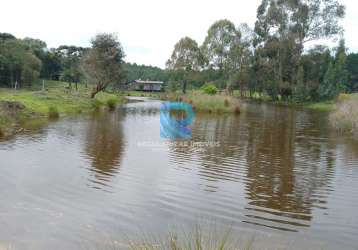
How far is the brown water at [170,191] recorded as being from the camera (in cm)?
576

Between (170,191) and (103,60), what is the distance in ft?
102

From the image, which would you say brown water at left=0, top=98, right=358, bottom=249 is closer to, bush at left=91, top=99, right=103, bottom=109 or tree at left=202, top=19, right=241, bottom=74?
bush at left=91, top=99, right=103, bottom=109

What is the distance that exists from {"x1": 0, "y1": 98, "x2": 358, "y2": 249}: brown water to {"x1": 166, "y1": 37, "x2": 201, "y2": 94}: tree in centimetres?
5365

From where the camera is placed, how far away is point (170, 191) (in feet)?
26.5

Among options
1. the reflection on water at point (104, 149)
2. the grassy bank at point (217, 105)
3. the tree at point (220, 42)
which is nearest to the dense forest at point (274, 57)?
the tree at point (220, 42)

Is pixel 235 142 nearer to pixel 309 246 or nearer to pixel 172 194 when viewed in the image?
pixel 172 194

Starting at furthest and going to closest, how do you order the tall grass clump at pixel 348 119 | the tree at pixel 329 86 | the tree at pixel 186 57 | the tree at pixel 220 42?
the tree at pixel 186 57
the tree at pixel 220 42
the tree at pixel 329 86
the tall grass clump at pixel 348 119

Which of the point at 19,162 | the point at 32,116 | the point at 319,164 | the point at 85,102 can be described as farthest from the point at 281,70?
the point at 19,162

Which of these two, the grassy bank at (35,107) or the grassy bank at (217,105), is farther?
the grassy bank at (217,105)

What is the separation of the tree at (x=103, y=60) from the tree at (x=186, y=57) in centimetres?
3002

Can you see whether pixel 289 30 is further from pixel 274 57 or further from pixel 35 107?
pixel 35 107

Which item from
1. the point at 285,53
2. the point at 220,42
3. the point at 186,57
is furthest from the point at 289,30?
the point at 186,57

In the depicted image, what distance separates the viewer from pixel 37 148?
42.3ft

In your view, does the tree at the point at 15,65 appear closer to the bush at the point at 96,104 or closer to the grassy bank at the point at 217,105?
the bush at the point at 96,104
